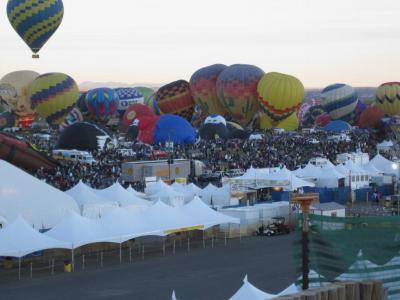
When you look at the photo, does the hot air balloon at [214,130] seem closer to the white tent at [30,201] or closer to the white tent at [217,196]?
the white tent at [217,196]

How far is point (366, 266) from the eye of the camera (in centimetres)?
685

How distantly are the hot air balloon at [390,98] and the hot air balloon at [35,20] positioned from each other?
2749cm

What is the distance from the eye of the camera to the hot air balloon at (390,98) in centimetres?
5878

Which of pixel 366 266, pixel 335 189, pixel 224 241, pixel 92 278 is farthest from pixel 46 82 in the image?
pixel 366 266

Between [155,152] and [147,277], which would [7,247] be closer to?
[147,277]

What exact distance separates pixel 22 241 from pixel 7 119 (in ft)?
155

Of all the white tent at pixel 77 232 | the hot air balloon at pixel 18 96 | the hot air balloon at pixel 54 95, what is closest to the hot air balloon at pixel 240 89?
the hot air balloon at pixel 54 95

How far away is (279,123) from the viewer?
162 feet

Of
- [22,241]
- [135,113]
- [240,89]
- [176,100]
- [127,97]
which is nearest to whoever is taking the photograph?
[22,241]

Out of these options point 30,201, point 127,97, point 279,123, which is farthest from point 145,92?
point 30,201

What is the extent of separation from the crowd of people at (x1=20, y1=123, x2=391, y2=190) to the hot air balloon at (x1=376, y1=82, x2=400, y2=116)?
14.6 m

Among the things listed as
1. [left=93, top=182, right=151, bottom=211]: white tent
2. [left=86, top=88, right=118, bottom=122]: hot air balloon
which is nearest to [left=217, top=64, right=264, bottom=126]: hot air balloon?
[left=86, top=88, right=118, bottom=122]: hot air balloon

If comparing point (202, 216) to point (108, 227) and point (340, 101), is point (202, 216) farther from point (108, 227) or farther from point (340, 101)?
point (340, 101)

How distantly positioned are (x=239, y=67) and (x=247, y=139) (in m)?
7.63
